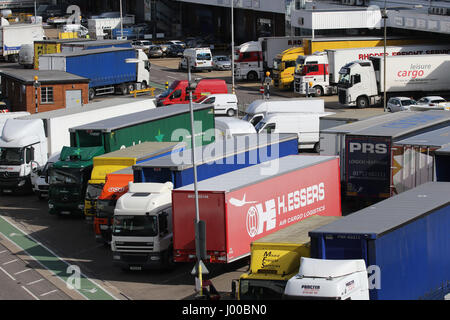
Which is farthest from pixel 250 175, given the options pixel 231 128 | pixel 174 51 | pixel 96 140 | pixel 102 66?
pixel 174 51

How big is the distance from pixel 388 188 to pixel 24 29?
59.9 metres

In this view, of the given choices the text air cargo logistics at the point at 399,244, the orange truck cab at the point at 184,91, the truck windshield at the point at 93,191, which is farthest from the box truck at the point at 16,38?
the text air cargo logistics at the point at 399,244

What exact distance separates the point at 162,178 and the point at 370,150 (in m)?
8.24

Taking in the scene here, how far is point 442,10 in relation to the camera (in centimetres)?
6359

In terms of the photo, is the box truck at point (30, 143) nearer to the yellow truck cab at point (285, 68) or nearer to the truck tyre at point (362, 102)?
the truck tyre at point (362, 102)

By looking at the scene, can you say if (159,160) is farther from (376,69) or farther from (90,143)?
(376,69)

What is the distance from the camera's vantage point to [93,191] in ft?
104

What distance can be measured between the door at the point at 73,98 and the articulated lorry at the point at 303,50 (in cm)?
1876

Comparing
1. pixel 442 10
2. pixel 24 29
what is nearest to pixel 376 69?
pixel 442 10

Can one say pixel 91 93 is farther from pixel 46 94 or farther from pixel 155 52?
pixel 155 52

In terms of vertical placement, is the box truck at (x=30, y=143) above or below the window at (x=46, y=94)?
below

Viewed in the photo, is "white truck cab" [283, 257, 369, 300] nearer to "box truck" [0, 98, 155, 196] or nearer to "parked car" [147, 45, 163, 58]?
"box truck" [0, 98, 155, 196]

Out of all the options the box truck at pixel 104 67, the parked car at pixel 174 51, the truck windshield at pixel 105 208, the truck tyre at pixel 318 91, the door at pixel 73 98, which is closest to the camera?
the truck windshield at pixel 105 208

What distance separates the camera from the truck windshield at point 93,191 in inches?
1240
